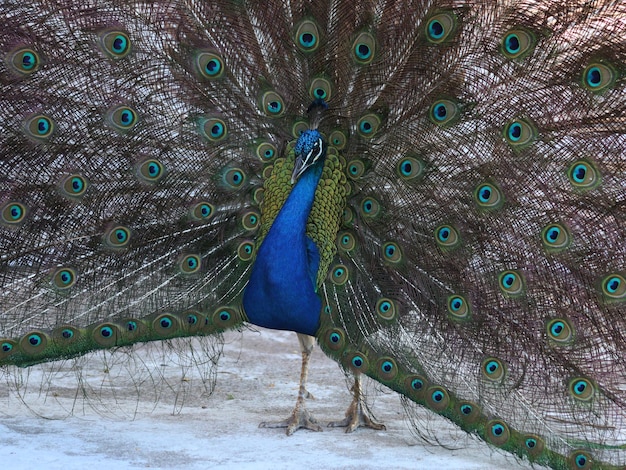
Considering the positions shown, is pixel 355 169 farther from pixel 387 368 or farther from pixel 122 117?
pixel 122 117

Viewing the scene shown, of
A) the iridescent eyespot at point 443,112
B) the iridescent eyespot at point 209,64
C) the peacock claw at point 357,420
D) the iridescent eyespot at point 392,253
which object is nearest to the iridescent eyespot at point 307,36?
the iridescent eyespot at point 209,64

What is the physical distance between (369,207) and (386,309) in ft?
1.45

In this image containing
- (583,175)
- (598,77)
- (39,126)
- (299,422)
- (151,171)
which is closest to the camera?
(598,77)

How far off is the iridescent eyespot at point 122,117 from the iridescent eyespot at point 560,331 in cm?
193

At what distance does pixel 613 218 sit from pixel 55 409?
2.71 m

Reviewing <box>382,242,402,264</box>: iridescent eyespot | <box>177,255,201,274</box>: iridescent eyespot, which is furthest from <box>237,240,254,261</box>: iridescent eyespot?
<box>382,242,402,264</box>: iridescent eyespot

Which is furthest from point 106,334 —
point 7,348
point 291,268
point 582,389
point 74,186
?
point 582,389

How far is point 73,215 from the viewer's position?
158 inches

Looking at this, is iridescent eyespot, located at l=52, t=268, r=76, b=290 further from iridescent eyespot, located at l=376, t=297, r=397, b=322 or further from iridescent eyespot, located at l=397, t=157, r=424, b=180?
iridescent eyespot, located at l=397, t=157, r=424, b=180

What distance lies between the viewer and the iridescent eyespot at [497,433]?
3795 millimetres

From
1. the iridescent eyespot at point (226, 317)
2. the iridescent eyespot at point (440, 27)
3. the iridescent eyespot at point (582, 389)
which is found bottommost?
the iridescent eyespot at point (582, 389)

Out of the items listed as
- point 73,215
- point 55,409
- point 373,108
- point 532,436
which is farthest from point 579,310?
point 55,409

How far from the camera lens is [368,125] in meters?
3.97

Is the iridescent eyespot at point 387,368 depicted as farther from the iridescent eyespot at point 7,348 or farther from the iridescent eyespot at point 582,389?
the iridescent eyespot at point 7,348
